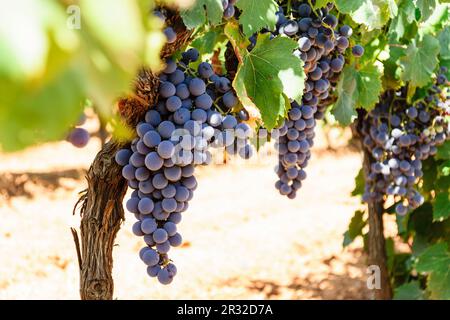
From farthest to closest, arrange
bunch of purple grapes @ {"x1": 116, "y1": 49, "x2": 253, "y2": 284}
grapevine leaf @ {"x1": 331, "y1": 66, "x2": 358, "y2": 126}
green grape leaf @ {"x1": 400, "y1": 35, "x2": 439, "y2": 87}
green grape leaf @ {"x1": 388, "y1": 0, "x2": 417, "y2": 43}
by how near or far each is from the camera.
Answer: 1. green grape leaf @ {"x1": 400, "y1": 35, "x2": 439, "y2": 87}
2. grapevine leaf @ {"x1": 331, "y1": 66, "x2": 358, "y2": 126}
3. green grape leaf @ {"x1": 388, "y1": 0, "x2": 417, "y2": 43}
4. bunch of purple grapes @ {"x1": 116, "y1": 49, "x2": 253, "y2": 284}

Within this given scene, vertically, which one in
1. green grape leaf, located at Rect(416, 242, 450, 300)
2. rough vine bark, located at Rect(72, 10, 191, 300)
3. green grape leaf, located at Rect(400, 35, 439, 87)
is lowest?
green grape leaf, located at Rect(416, 242, 450, 300)

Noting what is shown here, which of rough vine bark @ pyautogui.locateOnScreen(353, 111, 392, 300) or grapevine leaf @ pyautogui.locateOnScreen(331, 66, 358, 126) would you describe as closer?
grapevine leaf @ pyautogui.locateOnScreen(331, 66, 358, 126)

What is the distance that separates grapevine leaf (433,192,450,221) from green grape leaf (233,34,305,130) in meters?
1.42

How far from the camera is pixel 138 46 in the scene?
37 centimetres

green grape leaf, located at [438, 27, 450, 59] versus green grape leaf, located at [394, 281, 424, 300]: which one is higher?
green grape leaf, located at [438, 27, 450, 59]

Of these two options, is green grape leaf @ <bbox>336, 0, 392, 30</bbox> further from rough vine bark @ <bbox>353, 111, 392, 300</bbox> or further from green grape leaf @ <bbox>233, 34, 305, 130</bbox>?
rough vine bark @ <bbox>353, 111, 392, 300</bbox>

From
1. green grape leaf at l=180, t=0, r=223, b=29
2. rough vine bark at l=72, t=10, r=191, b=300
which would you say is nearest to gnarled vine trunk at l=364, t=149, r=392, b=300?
rough vine bark at l=72, t=10, r=191, b=300

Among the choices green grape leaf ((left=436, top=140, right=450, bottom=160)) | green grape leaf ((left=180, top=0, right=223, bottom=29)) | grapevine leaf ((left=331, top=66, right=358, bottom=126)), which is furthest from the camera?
green grape leaf ((left=436, top=140, right=450, bottom=160))

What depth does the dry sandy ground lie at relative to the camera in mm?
4262

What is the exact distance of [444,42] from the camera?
2.71 metres

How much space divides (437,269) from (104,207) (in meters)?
1.69

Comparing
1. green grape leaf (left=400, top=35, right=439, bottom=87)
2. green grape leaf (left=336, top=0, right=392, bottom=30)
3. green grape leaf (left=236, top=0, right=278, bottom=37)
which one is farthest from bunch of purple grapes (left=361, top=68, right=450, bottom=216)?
green grape leaf (left=236, top=0, right=278, bottom=37)

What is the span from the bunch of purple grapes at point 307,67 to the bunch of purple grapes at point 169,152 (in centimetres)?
43
